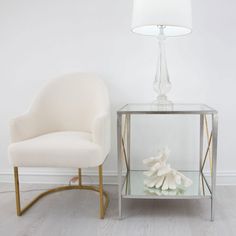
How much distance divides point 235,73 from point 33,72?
1.44m

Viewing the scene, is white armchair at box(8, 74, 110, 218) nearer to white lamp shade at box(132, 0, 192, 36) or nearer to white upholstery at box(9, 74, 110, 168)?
white upholstery at box(9, 74, 110, 168)

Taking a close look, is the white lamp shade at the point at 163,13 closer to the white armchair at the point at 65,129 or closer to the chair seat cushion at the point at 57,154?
the white armchair at the point at 65,129

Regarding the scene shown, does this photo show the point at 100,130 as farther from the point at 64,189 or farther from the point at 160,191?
the point at 64,189

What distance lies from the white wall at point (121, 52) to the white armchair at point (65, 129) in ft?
0.73

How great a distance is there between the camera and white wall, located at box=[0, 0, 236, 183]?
210cm

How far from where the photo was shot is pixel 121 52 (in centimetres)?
216

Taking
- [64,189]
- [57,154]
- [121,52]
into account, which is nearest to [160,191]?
[57,154]

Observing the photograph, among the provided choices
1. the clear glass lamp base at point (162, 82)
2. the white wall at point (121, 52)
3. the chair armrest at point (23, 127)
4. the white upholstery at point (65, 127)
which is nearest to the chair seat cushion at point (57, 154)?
the white upholstery at point (65, 127)

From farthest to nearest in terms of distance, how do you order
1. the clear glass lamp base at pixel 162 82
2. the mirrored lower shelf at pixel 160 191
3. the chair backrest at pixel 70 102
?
the chair backrest at pixel 70 102
the clear glass lamp base at pixel 162 82
the mirrored lower shelf at pixel 160 191

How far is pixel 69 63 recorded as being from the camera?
86.7 inches

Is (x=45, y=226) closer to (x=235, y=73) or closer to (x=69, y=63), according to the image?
(x=69, y=63)

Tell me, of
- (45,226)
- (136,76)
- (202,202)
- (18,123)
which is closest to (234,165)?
(202,202)

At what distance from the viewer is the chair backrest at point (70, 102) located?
2.02 metres

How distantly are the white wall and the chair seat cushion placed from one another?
680mm
